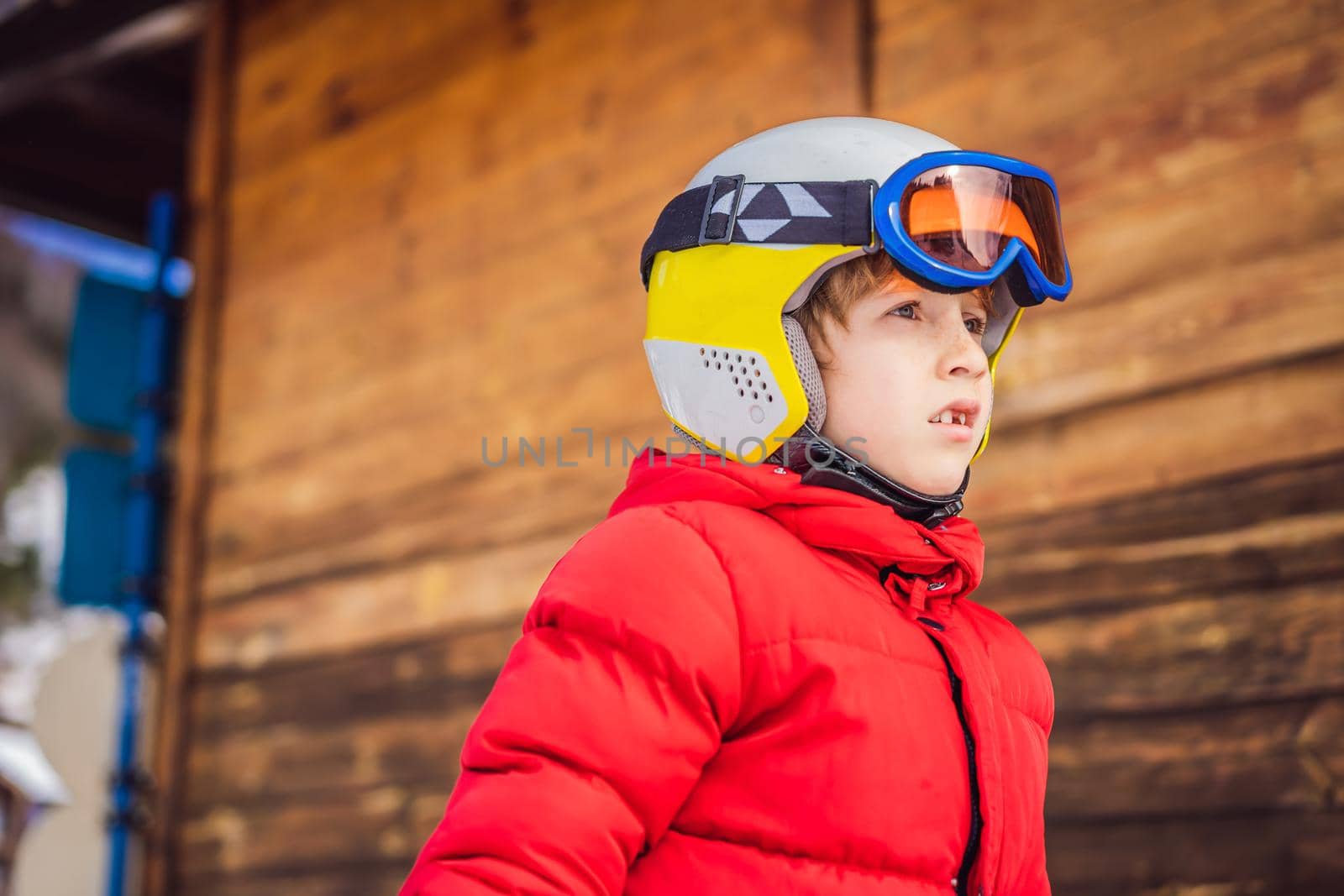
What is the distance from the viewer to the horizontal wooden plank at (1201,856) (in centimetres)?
228

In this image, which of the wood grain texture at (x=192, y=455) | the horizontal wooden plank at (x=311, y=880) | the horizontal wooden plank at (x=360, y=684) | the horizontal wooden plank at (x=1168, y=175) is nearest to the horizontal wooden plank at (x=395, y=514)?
the wood grain texture at (x=192, y=455)

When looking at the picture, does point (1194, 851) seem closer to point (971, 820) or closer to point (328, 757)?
point (971, 820)

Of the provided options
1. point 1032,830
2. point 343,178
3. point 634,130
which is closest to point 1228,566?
point 1032,830

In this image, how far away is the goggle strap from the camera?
146 cm

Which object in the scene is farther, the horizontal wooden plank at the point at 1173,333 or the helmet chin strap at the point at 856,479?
the horizontal wooden plank at the point at 1173,333

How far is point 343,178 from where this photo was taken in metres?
4.66

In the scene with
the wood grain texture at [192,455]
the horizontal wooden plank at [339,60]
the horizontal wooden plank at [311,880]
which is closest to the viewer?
the horizontal wooden plank at [311,880]

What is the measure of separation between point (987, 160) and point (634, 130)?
2441mm

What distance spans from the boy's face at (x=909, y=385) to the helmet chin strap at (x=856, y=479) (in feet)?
0.05

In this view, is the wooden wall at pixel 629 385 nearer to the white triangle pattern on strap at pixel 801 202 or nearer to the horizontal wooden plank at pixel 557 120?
the horizontal wooden plank at pixel 557 120

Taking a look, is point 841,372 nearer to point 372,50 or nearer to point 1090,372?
point 1090,372

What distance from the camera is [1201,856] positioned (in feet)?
7.93

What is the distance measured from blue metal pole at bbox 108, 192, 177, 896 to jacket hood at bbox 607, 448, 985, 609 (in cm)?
388

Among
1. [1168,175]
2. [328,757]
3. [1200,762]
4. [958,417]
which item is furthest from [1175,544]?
[328,757]
